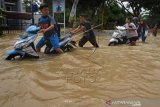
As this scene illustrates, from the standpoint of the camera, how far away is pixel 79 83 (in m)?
6.52

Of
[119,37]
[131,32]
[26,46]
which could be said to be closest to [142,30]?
[131,32]

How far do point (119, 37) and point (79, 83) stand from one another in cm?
927

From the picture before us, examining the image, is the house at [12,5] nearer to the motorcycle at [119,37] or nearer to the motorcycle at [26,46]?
the motorcycle at [119,37]

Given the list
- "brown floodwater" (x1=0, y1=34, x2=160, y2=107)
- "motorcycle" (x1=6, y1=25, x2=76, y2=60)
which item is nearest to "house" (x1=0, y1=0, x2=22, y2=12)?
"motorcycle" (x1=6, y1=25, x2=76, y2=60)

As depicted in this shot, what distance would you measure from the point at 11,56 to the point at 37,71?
199cm

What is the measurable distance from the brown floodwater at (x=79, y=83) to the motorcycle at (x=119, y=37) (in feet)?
18.7

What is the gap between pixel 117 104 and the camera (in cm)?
524

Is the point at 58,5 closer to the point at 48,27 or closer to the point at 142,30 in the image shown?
the point at 142,30

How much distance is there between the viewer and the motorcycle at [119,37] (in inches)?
605

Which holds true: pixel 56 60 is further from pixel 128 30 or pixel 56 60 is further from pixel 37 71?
pixel 128 30

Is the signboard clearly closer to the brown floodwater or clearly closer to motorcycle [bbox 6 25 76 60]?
motorcycle [bbox 6 25 76 60]

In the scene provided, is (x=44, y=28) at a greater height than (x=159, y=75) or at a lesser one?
greater

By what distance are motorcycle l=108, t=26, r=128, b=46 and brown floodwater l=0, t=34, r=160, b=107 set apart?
5694mm

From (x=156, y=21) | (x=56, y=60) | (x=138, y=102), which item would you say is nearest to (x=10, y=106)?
(x=138, y=102)
